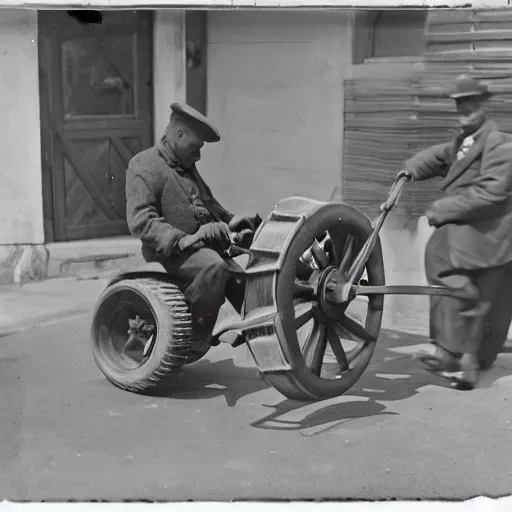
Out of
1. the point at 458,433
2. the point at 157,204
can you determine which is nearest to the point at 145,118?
the point at 157,204

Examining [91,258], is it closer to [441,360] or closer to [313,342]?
[313,342]

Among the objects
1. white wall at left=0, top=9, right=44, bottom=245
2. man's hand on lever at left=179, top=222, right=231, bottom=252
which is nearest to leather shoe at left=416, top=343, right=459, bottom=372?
man's hand on lever at left=179, top=222, right=231, bottom=252

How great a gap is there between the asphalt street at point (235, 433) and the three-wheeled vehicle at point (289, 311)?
13 centimetres

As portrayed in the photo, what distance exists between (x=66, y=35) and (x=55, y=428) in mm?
1739

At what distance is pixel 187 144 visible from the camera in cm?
539

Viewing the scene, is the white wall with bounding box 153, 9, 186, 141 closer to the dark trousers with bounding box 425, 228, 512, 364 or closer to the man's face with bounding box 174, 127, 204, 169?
the man's face with bounding box 174, 127, 204, 169

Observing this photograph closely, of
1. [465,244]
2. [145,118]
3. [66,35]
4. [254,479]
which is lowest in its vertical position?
[254,479]

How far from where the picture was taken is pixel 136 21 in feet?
17.7

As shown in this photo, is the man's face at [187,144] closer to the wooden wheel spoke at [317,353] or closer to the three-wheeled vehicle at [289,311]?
the three-wheeled vehicle at [289,311]

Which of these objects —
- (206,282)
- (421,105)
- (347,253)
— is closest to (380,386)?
(347,253)

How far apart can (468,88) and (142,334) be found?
1.86m

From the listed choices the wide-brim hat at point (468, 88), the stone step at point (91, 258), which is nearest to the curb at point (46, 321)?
the stone step at point (91, 258)

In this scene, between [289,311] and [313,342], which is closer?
[289,311]

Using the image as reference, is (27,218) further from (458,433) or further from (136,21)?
(458,433)
